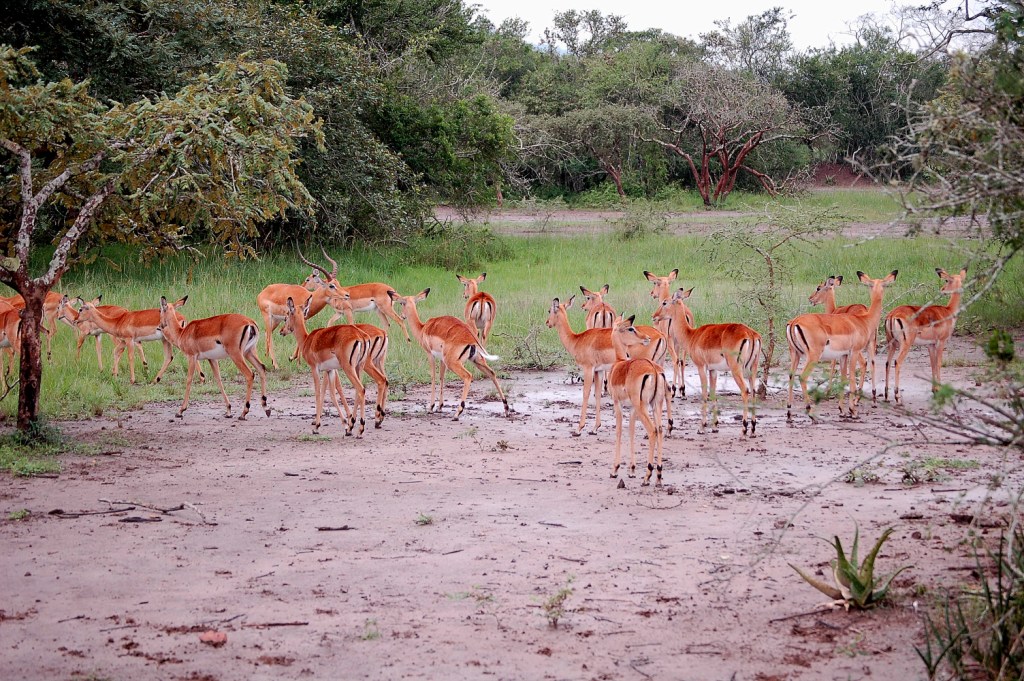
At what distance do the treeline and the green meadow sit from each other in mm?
1463

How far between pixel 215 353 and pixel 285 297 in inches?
128

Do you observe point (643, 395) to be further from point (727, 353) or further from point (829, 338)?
point (829, 338)

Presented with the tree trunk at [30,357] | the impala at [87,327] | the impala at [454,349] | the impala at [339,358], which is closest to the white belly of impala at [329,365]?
the impala at [339,358]

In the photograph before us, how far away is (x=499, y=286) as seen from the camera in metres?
16.9

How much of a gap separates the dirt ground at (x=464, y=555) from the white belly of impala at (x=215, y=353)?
105 cm

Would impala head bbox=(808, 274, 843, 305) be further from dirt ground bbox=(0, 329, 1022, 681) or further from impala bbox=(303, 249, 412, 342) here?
impala bbox=(303, 249, 412, 342)

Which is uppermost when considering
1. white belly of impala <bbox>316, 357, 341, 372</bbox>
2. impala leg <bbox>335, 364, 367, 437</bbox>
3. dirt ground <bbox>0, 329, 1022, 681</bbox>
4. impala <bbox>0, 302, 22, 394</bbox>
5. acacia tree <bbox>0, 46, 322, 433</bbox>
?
acacia tree <bbox>0, 46, 322, 433</bbox>

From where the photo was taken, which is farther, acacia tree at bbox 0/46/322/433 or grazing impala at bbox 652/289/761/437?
grazing impala at bbox 652/289/761/437

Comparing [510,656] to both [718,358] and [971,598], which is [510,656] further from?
[718,358]

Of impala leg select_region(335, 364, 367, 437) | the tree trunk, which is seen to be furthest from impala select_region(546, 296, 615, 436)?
the tree trunk

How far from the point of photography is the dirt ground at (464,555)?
15.8ft

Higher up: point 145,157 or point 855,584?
point 145,157

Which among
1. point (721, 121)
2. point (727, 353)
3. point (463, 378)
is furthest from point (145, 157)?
point (721, 121)

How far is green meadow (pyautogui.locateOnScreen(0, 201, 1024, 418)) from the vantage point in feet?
38.8
